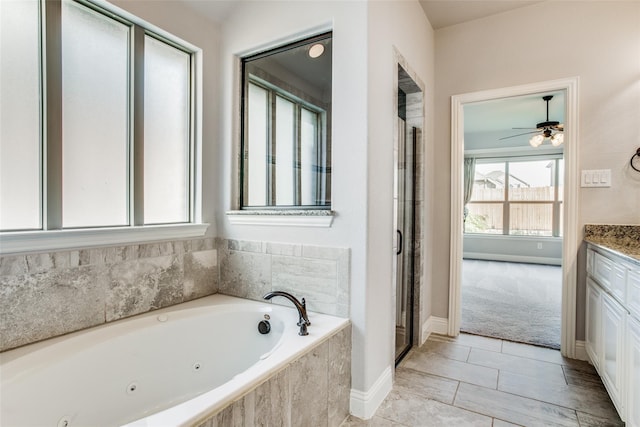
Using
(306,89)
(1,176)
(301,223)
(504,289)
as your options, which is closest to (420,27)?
(306,89)

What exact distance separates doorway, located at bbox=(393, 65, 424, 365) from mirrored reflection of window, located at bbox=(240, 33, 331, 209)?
774 millimetres

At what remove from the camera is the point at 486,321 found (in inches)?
127

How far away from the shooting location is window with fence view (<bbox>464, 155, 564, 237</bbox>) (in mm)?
6590

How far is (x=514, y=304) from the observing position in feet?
12.5

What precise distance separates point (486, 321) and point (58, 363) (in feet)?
11.0

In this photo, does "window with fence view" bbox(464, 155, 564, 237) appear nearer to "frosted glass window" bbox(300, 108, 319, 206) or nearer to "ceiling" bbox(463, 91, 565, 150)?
"ceiling" bbox(463, 91, 565, 150)

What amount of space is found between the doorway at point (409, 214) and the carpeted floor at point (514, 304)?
2.47 feet

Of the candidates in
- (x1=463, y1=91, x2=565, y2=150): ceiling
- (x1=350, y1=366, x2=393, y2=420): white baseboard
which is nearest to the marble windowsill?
(x1=350, y1=366, x2=393, y2=420): white baseboard

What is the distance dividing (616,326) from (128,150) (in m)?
2.92

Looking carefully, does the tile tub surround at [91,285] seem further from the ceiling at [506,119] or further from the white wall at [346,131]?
the ceiling at [506,119]

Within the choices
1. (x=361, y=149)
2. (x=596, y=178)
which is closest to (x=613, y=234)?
(x=596, y=178)

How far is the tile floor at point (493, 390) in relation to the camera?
1.75 meters

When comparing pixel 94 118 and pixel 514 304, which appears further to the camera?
pixel 514 304

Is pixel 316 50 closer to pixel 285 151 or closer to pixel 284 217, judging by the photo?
pixel 285 151
